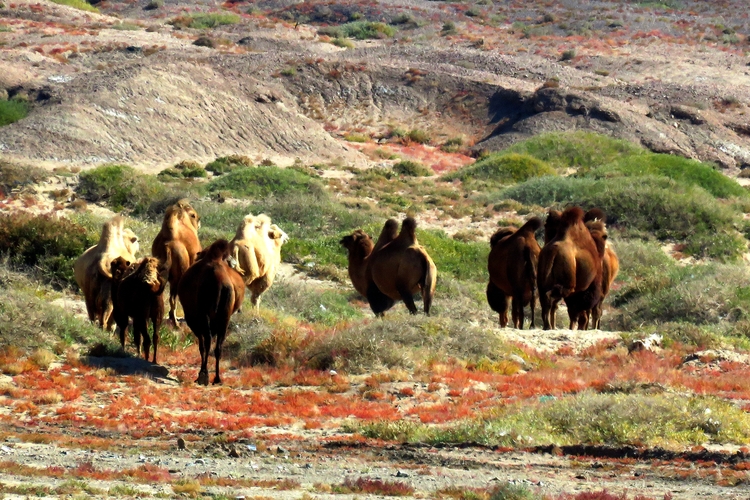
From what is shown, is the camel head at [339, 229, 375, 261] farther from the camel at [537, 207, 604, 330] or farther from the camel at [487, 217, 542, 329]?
the camel at [537, 207, 604, 330]

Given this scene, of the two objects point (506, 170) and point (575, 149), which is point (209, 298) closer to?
point (506, 170)

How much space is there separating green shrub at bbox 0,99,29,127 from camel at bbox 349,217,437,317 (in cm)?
2781

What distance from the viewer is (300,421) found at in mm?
11883

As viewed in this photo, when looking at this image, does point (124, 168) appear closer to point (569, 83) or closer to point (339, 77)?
point (339, 77)

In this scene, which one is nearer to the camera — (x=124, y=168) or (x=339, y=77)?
(x=124, y=168)

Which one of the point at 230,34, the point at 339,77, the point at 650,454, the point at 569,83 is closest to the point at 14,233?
the point at 650,454

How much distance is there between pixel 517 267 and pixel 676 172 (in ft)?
77.7

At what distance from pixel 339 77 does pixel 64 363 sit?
4624 cm

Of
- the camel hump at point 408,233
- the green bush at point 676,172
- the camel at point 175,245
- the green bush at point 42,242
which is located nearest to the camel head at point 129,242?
the camel at point 175,245

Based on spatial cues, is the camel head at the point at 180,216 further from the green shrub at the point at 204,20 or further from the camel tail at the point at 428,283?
the green shrub at the point at 204,20

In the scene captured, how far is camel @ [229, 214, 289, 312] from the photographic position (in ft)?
57.0

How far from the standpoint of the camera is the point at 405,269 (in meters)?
17.5

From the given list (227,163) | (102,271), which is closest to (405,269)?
(102,271)

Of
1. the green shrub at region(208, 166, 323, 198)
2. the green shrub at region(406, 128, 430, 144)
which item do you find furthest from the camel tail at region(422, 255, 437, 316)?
the green shrub at region(406, 128, 430, 144)
